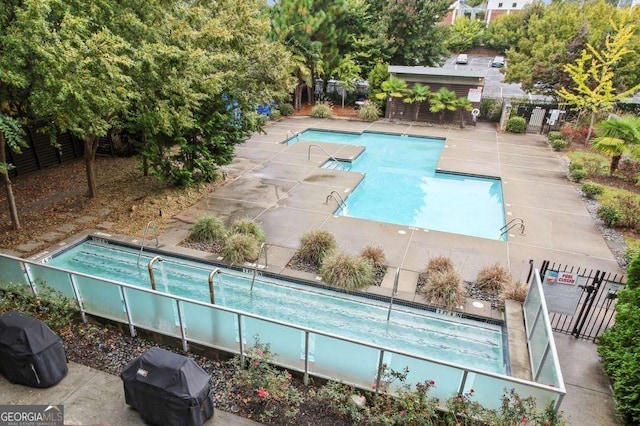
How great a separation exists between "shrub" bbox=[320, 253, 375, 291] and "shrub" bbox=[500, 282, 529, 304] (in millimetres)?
2461

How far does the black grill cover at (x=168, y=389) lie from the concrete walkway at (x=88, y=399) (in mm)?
327

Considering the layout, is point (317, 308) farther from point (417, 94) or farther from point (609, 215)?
point (417, 94)

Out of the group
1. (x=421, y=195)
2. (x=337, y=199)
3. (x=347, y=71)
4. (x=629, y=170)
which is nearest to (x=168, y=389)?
(x=337, y=199)

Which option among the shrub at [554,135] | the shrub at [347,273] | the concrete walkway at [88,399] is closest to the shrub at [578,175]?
the shrub at [554,135]

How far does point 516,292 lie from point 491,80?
36.6 metres

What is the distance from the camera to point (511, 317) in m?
6.64

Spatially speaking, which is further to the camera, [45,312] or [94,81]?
[94,81]

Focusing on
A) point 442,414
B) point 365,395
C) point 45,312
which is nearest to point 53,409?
point 45,312

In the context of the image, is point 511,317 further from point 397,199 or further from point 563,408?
point 397,199

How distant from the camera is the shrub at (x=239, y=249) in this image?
830 cm

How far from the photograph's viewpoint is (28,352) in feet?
15.8

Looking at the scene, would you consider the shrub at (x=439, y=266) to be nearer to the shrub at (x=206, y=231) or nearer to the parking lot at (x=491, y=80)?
the shrub at (x=206, y=231)

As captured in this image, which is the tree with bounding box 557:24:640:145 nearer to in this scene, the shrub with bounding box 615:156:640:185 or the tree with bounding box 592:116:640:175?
the shrub with bounding box 615:156:640:185

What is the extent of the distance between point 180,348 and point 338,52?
21.8 meters
